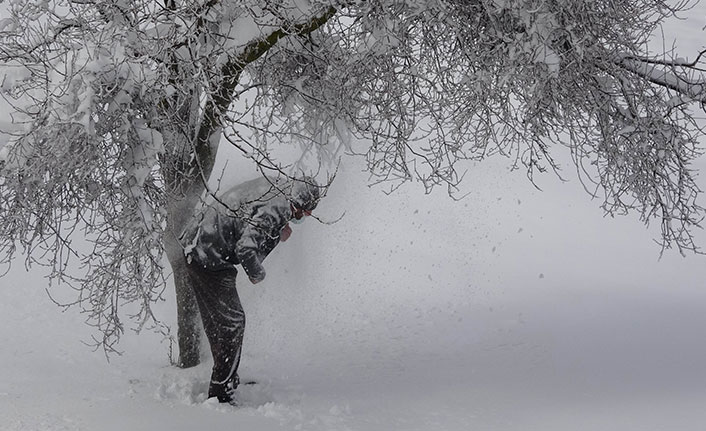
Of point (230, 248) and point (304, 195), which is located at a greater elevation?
point (304, 195)

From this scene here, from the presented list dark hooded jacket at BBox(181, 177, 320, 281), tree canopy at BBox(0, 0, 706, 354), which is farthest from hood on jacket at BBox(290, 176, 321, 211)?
tree canopy at BBox(0, 0, 706, 354)

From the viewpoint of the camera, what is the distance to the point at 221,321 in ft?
21.2

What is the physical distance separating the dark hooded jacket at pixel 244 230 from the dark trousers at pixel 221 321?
0.12 m

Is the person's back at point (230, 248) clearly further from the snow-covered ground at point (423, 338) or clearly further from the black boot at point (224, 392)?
the snow-covered ground at point (423, 338)

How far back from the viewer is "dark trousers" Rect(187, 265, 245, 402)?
21.2 ft

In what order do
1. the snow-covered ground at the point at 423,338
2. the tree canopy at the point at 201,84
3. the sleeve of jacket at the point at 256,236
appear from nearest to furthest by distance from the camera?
1. the tree canopy at the point at 201,84
2. the sleeve of jacket at the point at 256,236
3. the snow-covered ground at the point at 423,338

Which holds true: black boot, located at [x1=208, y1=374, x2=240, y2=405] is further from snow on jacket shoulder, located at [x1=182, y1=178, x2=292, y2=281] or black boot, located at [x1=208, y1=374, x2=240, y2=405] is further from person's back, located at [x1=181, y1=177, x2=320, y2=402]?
snow on jacket shoulder, located at [x1=182, y1=178, x2=292, y2=281]

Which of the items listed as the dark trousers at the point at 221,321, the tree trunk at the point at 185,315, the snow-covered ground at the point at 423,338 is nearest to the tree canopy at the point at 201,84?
the tree trunk at the point at 185,315

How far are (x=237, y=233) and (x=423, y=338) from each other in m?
2.70

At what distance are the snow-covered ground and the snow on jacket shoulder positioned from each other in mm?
1017

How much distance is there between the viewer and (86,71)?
5.16 meters

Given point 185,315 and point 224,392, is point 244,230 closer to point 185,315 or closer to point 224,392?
point 224,392

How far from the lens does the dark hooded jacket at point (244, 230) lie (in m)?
6.24

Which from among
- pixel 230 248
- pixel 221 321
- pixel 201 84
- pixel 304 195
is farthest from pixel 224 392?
pixel 201 84
